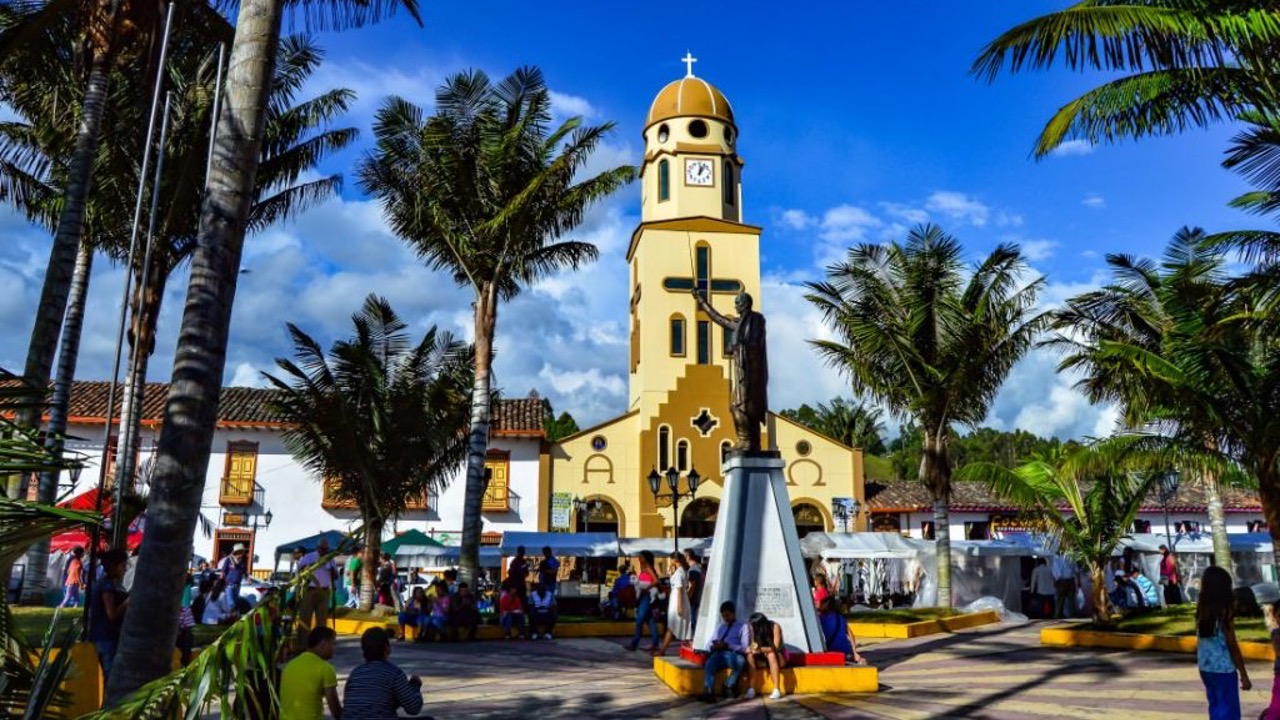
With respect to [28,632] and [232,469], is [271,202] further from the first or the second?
[232,469]

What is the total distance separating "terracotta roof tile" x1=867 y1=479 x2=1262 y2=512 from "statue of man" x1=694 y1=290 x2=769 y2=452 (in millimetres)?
29435

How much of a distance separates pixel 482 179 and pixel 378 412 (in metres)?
5.43

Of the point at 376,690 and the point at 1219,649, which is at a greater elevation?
the point at 1219,649

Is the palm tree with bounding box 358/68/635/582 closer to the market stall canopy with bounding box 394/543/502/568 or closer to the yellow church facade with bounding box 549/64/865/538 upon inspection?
the market stall canopy with bounding box 394/543/502/568

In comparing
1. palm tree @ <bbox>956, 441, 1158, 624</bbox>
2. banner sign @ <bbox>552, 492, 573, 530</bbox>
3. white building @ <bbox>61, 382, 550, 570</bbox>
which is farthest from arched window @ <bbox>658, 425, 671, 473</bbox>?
palm tree @ <bbox>956, 441, 1158, 624</bbox>

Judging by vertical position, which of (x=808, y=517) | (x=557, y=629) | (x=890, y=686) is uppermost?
(x=808, y=517)

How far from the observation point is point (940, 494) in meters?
19.5

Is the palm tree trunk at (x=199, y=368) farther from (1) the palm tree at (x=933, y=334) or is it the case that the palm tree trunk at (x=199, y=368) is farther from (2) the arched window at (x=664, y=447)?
(2) the arched window at (x=664, y=447)

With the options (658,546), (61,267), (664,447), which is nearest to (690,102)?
(664,447)

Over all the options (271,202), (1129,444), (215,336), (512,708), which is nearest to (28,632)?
(512,708)

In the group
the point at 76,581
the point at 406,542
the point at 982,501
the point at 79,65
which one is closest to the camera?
the point at 79,65

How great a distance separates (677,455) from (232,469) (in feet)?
50.2

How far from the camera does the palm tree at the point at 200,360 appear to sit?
4.23 metres

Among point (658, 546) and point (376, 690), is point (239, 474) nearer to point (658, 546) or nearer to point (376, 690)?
point (658, 546)
